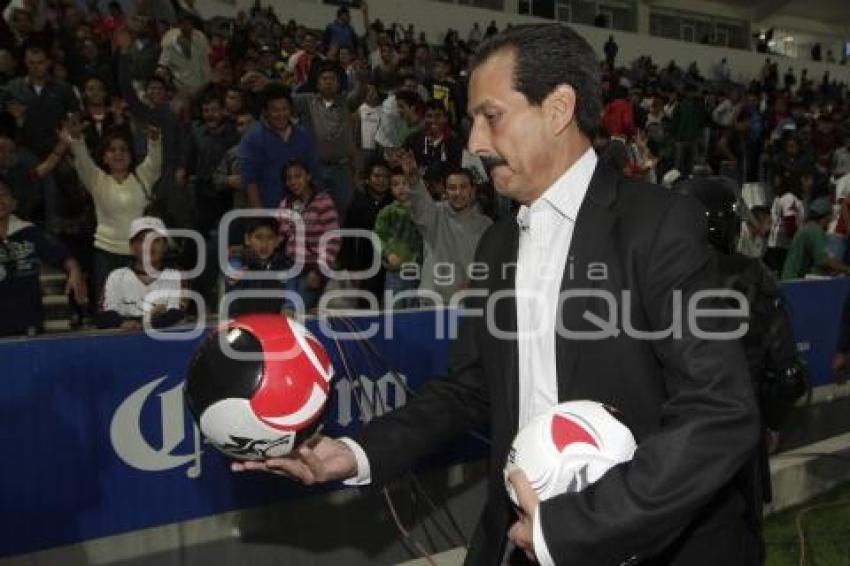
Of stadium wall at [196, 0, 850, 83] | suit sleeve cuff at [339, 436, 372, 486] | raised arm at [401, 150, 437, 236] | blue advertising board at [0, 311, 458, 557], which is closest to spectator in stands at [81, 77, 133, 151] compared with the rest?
raised arm at [401, 150, 437, 236]

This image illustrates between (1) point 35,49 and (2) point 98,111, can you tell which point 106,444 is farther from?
(1) point 35,49

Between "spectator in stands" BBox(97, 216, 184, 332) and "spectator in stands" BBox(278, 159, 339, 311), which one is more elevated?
"spectator in stands" BBox(278, 159, 339, 311)

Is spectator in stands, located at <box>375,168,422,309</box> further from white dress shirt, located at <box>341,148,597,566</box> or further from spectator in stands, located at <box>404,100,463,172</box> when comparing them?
white dress shirt, located at <box>341,148,597,566</box>

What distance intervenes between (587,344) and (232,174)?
7.48 metres

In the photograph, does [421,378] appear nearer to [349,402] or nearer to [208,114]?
[349,402]

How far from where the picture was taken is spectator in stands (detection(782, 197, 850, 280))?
9.57 m

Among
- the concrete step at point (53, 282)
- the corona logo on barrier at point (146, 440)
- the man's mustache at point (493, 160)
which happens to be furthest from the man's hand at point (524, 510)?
the concrete step at point (53, 282)

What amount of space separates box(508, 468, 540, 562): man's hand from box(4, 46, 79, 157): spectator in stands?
7687mm

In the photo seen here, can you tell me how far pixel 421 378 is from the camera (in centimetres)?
596

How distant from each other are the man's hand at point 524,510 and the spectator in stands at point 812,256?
833 centimetres

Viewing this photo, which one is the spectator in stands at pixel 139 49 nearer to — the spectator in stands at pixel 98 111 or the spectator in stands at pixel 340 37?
the spectator in stands at pixel 98 111

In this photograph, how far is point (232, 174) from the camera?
30.2ft

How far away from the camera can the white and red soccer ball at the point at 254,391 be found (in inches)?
101

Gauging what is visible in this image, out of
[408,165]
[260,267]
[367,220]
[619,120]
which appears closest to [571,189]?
[260,267]
